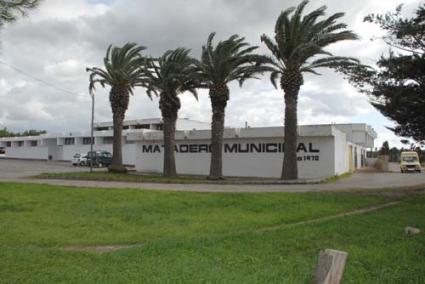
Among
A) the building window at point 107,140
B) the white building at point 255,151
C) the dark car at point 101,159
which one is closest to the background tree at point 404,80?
the white building at point 255,151

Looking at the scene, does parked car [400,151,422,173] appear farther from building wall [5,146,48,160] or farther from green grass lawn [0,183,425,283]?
building wall [5,146,48,160]

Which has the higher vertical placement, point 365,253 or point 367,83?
point 367,83

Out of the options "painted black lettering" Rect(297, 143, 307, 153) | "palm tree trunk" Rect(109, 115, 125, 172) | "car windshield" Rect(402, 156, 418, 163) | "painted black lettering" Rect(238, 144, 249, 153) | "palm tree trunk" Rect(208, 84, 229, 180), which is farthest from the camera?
"car windshield" Rect(402, 156, 418, 163)

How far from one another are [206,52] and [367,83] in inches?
521

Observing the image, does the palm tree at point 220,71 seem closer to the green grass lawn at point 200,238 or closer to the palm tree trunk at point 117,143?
the palm tree trunk at point 117,143

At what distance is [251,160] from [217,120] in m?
6.46

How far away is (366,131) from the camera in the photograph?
197 ft

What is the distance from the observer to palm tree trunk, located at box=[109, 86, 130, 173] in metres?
37.8

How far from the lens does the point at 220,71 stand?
3222cm

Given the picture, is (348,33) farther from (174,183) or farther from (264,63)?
(174,183)

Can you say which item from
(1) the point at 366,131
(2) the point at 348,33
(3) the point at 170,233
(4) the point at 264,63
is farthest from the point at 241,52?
(1) the point at 366,131

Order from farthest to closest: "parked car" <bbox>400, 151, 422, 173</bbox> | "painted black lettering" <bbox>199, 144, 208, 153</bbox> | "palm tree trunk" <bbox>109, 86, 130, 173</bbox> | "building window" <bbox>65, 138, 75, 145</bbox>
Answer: "building window" <bbox>65, 138, 75, 145</bbox> → "parked car" <bbox>400, 151, 422, 173</bbox> → "painted black lettering" <bbox>199, 144, 208, 153</bbox> → "palm tree trunk" <bbox>109, 86, 130, 173</bbox>

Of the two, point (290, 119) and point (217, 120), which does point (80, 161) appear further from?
point (290, 119)

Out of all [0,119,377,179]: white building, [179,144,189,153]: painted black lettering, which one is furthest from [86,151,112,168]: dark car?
[179,144,189,153]: painted black lettering
